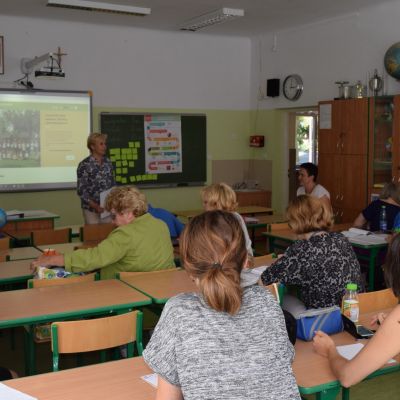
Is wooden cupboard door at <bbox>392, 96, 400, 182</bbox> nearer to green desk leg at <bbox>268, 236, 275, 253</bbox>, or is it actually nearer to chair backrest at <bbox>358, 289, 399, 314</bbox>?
green desk leg at <bbox>268, 236, 275, 253</bbox>

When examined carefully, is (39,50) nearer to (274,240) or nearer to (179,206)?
(179,206)

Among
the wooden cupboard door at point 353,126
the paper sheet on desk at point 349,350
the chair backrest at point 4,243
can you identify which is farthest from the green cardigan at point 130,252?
the wooden cupboard door at point 353,126

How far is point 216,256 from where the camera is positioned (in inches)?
65.0

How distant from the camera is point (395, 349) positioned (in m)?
1.95

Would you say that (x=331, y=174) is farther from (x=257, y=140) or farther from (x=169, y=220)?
(x=169, y=220)

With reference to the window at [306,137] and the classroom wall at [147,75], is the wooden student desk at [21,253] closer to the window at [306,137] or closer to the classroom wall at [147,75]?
the classroom wall at [147,75]

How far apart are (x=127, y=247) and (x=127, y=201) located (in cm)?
31

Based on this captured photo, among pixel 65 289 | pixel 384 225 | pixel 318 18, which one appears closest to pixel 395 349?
pixel 65 289

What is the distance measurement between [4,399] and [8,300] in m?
1.32

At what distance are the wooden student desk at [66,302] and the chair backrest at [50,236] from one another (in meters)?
1.78

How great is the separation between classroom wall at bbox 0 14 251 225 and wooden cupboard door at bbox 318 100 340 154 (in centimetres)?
208

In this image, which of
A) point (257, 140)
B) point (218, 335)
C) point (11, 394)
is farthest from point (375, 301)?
point (257, 140)

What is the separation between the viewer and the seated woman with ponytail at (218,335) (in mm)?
1587

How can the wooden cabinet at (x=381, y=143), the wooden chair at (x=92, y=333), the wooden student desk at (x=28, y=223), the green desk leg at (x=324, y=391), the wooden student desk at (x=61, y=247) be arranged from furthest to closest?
the wooden cabinet at (x=381, y=143)
the wooden student desk at (x=28, y=223)
the wooden student desk at (x=61, y=247)
the wooden chair at (x=92, y=333)
the green desk leg at (x=324, y=391)
